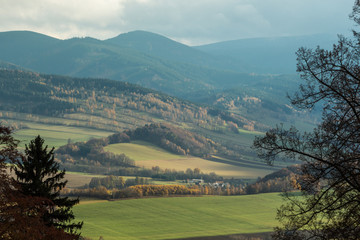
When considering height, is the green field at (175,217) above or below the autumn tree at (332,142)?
below

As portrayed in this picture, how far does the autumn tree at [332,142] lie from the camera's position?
74.3 ft

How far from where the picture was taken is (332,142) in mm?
24203

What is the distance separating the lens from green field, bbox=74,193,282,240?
111500 millimetres

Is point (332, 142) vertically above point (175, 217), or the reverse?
point (332, 142)

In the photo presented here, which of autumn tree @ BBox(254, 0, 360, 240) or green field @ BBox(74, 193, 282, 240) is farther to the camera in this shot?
green field @ BBox(74, 193, 282, 240)

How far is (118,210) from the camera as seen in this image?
132 m

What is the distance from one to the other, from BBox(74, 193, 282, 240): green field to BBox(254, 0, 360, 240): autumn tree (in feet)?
266

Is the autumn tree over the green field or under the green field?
over

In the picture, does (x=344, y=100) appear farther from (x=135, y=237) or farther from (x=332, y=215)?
(x=135, y=237)

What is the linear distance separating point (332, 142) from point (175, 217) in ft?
355

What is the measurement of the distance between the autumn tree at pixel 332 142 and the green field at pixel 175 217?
81079 mm

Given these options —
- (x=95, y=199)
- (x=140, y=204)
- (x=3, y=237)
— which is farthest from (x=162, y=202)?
(x=3, y=237)

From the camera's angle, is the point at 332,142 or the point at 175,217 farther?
the point at 175,217

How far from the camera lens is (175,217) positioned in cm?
12975
